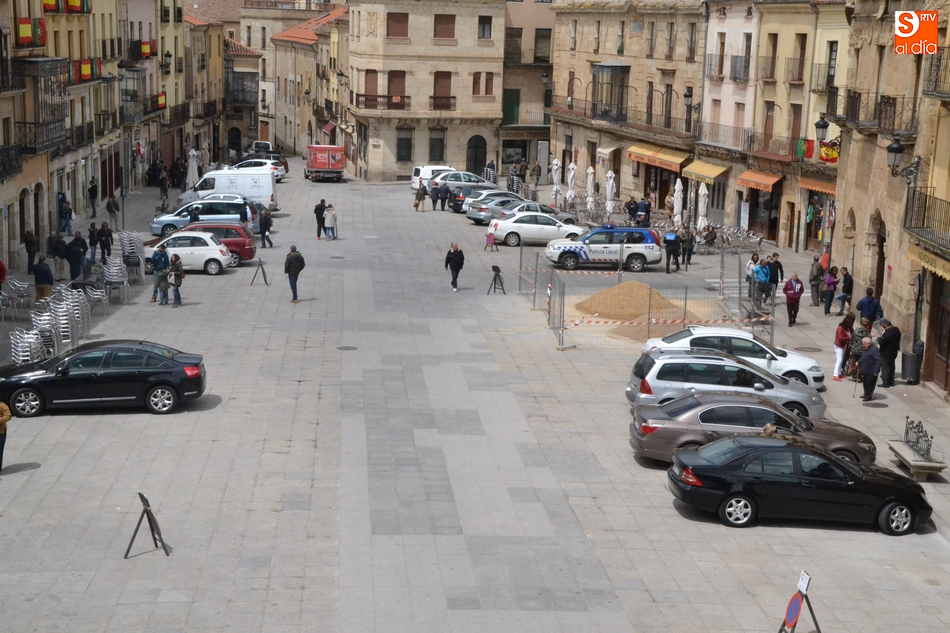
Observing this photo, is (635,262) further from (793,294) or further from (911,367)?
(911,367)

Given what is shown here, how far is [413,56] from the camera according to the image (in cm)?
6856

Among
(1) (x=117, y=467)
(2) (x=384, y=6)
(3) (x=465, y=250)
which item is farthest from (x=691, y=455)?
(2) (x=384, y=6)

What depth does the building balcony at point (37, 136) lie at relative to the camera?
40.9 metres

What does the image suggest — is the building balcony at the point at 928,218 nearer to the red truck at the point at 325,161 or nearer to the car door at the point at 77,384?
the car door at the point at 77,384

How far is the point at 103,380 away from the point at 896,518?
47.1ft

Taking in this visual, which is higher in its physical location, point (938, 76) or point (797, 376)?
point (938, 76)

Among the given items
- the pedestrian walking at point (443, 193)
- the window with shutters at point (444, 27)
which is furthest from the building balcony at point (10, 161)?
the window with shutters at point (444, 27)

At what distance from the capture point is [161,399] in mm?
23594

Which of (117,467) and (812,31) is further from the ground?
(812,31)

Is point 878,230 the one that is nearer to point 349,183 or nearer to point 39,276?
point 39,276

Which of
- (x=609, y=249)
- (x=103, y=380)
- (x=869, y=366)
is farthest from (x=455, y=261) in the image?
(x=103, y=380)

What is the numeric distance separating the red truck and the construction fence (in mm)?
32097

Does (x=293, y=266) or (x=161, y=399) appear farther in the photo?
(x=293, y=266)

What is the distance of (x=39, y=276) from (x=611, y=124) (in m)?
36.2
